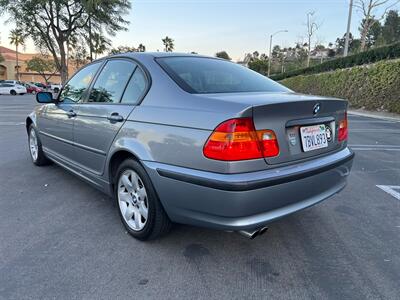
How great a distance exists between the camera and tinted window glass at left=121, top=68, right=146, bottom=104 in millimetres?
2846

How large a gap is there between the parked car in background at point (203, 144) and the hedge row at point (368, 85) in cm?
1583

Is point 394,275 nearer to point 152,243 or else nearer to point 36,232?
point 152,243

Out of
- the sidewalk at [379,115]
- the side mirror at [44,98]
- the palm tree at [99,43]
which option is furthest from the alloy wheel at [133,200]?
the palm tree at [99,43]

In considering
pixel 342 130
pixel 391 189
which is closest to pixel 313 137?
pixel 342 130

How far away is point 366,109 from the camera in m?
18.7

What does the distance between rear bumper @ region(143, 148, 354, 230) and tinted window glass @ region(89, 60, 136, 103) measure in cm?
96

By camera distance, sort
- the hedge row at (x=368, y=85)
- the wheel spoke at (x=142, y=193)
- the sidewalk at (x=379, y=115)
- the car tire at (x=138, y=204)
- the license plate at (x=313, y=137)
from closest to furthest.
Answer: the license plate at (x=313, y=137) → the car tire at (x=138, y=204) → the wheel spoke at (x=142, y=193) → the sidewalk at (x=379, y=115) → the hedge row at (x=368, y=85)

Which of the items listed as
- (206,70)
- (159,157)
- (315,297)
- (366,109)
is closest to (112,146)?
(159,157)

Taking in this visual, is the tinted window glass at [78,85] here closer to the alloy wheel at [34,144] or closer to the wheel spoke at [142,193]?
the alloy wheel at [34,144]

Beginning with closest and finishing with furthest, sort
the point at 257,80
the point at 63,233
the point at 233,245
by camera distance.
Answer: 1. the point at 233,245
2. the point at 63,233
3. the point at 257,80

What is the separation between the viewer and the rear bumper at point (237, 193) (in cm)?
214

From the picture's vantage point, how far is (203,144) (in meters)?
2.21

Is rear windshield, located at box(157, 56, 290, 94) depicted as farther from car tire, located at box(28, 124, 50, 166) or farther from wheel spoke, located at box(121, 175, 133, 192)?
car tire, located at box(28, 124, 50, 166)

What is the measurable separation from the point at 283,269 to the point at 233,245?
49cm
